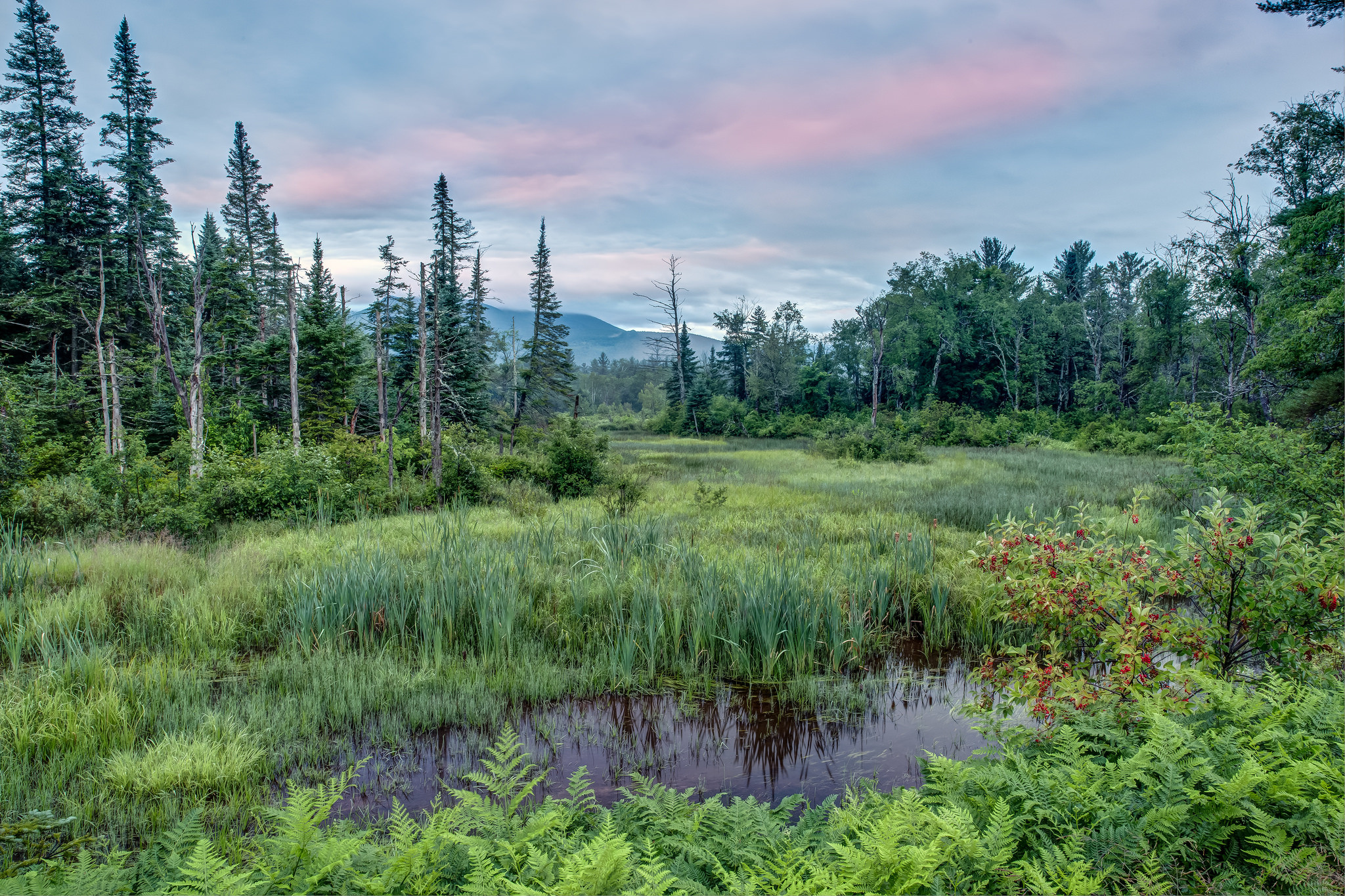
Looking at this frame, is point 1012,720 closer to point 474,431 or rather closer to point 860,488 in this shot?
point 860,488

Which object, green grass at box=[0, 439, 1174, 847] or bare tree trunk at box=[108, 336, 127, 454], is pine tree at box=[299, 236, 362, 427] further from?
green grass at box=[0, 439, 1174, 847]

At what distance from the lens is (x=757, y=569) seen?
7.13m

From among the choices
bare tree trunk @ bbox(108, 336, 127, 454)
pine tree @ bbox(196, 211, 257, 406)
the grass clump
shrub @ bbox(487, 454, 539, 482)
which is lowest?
the grass clump

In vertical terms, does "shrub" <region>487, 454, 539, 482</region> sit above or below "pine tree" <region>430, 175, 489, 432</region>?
below

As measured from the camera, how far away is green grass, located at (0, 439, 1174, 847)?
3895 millimetres

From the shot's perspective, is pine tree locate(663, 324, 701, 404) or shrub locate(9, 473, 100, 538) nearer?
shrub locate(9, 473, 100, 538)

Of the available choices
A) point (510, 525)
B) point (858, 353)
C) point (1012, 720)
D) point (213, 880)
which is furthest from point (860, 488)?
point (858, 353)

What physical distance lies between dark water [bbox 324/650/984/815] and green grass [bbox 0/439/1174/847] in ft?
0.73

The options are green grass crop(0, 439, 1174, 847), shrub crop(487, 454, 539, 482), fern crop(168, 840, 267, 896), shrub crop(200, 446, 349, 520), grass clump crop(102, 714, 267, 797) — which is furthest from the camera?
shrub crop(487, 454, 539, 482)

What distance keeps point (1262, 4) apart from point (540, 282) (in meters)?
32.1

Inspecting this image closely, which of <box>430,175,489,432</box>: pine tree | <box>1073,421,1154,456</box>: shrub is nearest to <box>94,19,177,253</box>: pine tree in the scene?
<box>430,175,489,432</box>: pine tree

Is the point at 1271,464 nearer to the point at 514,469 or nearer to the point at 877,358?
the point at 514,469

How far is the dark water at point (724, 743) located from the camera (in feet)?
13.3

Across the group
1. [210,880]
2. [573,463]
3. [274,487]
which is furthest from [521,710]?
[573,463]
